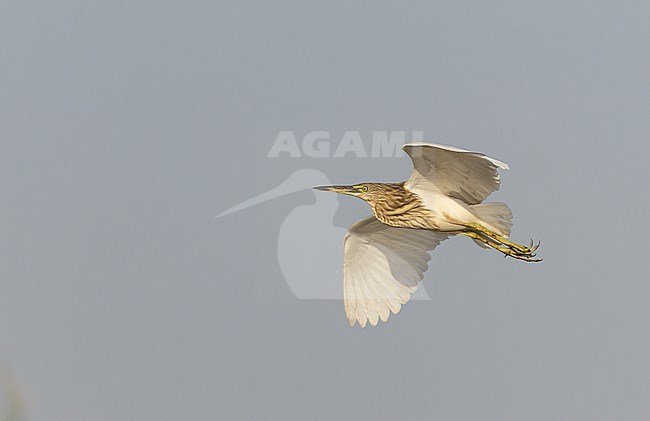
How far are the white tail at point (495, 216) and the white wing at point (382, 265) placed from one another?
722 mm

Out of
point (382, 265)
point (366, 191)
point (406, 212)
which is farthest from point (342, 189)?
point (382, 265)

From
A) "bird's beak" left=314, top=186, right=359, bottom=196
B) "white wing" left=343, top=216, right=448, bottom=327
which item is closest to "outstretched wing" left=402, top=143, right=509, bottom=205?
"bird's beak" left=314, top=186, right=359, bottom=196

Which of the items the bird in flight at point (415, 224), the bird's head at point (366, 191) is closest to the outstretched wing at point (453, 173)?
the bird in flight at point (415, 224)

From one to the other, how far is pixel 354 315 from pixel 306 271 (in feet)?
4.00

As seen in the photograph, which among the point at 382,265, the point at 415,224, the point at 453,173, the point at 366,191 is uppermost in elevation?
the point at 453,173

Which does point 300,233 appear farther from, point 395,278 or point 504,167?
point 504,167

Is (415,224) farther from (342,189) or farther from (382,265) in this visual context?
(382,265)

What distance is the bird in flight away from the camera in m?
6.51

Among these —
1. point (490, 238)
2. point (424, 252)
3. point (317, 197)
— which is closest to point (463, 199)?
point (490, 238)

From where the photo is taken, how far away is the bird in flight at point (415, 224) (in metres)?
6.51

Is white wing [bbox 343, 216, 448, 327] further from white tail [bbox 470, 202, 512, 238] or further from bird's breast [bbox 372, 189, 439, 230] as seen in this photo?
white tail [bbox 470, 202, 512, 238]

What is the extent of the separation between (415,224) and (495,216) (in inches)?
21.8

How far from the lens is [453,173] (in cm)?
659

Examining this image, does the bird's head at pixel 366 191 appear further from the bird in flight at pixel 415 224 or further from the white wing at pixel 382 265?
the white wing at pixel 382 265
